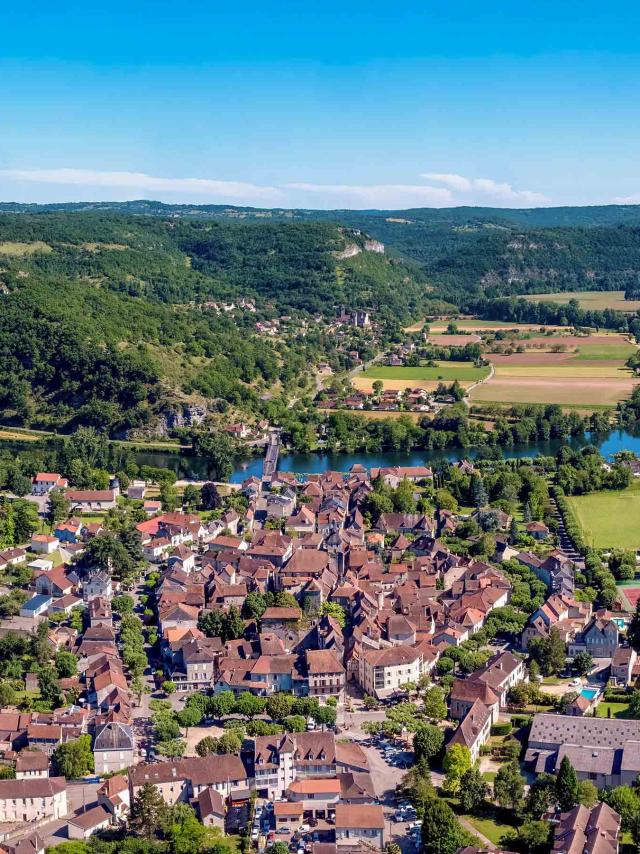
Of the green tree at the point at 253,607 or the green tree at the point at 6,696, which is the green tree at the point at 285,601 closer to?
the green tree at the point at 253,607

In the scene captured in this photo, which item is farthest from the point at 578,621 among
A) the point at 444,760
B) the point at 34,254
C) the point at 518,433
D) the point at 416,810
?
the point at 34,254

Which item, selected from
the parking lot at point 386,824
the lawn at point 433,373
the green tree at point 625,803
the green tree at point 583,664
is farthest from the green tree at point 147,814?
the lawn at point 433,373

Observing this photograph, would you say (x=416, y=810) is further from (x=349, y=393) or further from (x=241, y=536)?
(x=349, y=393)

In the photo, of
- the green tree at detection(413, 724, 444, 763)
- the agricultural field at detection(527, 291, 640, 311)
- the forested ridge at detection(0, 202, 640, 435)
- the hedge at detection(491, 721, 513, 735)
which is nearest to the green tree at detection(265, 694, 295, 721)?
the green tree at detection(413, 724, 444, 763)

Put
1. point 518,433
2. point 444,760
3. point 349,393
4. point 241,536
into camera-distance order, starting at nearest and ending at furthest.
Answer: point 444,760
point 241,536
point 518,433
point 349,393

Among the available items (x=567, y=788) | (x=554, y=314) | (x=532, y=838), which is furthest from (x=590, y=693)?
(x=554, y=314)
